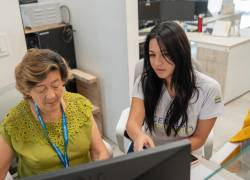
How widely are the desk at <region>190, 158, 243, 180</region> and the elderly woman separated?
1.63 ft

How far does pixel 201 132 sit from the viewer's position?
1.48 m

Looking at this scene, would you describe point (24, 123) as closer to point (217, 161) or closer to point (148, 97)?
point (148, 97)

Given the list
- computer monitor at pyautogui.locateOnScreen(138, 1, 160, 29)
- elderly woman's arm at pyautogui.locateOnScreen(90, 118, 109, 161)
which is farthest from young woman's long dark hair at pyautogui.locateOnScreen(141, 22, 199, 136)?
computer monitor at pyautogui.locateOnScreen(138, 1, 160, 29)

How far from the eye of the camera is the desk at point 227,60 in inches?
123

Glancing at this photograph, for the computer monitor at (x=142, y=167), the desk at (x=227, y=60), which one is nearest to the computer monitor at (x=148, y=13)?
the desk at (x=227, y=60)

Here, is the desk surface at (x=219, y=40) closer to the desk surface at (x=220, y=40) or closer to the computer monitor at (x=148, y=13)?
the desk surface at (x=220, y=40)

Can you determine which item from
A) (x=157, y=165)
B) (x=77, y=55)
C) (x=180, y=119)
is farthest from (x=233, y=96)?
(x=157, y=165)

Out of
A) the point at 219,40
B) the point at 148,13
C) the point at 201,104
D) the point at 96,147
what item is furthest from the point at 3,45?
the point at 219,40

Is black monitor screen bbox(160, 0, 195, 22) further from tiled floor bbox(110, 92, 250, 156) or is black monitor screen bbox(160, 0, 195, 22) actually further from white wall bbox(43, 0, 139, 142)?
white wall bbox(43, 0, 139, 142)

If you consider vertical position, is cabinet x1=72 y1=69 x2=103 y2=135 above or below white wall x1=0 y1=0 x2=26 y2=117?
below

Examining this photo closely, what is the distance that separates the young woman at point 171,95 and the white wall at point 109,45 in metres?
0.63

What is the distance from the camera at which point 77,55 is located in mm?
2779

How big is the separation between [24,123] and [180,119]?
773 millimetres

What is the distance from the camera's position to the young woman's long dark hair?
4.25 feet
